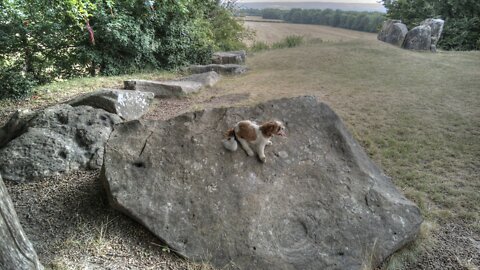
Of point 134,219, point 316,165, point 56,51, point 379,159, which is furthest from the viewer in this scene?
point 56,51

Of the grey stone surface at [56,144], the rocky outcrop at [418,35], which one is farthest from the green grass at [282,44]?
→ the grey stone surface at [56,144]

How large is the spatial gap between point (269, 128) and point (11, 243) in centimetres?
216

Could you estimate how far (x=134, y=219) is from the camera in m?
2.91

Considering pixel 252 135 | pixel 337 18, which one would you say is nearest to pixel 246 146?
pixel 252 135

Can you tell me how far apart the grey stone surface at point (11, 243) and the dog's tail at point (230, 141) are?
182 cm

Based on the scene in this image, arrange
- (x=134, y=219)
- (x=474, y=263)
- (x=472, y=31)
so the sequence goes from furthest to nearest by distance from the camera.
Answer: (x=472, y=31) < (x=474, y=263) < (x=134, y=219)

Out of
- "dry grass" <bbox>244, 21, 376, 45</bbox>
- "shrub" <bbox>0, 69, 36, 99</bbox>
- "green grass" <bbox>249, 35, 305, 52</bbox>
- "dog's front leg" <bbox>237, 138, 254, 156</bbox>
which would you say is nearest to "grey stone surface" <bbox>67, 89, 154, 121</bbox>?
"shrub" <bbox>0, 69, 36, 99</bbox>

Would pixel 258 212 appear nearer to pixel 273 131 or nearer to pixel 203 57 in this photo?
pixel 273 131

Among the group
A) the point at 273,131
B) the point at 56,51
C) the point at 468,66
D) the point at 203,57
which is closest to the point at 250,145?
the point at 273,131

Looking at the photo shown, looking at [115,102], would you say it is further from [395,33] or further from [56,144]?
[395,33]

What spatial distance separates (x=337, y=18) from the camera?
20.1 meters

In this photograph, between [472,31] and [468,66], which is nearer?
[468,66]

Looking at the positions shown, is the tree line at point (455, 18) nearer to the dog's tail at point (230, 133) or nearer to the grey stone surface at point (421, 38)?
the grey stone surface at point (421, 38)

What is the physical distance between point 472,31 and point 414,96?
35.3 ft
